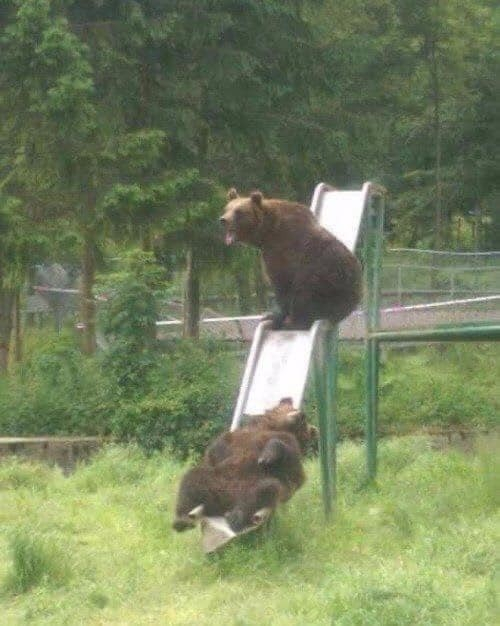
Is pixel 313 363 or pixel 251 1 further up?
pixel 251 1

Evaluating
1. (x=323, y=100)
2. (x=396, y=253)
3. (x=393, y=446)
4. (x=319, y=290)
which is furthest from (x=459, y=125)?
(x=319, y=290)

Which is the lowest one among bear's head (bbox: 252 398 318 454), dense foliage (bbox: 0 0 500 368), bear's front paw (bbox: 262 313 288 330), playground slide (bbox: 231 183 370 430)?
bear's head (bbox: 252 398 318 454)

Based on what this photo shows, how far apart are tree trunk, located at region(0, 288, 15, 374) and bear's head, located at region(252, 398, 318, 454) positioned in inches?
471

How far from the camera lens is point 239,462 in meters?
8.60

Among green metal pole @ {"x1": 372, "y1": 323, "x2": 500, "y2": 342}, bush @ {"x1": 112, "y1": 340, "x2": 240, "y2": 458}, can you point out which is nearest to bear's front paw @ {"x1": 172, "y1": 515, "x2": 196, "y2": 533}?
green metal pole @ {"x1": 372, "y1": 323, "x2": 500, "y2": 342}

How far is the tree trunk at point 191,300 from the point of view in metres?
20.8

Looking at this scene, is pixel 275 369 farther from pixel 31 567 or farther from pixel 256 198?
pixel 31 567

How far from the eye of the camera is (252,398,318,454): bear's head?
9.23 metres

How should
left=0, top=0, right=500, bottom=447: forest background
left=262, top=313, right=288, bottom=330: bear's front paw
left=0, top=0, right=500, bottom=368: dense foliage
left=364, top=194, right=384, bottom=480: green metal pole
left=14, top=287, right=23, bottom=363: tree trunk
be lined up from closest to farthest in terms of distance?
1. left=262, top=313, right=288, bottom=330: bear's front paw
2. left=364, top=194, right=384, bottom=480: green metal pole
3. left=0, top=0, right=500, bottom=368: dense foliage
4. left=0, top=0, right=500, bottom=447: forest background
5. left=14, top=287, right=23, bottom=363: tree trunk

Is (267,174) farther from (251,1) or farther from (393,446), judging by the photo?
(393,446)

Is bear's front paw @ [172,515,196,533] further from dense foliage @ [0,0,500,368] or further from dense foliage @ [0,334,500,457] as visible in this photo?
dense foliage @ [0,0,500,368]

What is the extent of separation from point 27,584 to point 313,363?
275cm

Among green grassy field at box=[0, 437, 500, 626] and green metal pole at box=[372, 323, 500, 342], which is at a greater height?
green metal pole at box=[372, 323, 500, 342]

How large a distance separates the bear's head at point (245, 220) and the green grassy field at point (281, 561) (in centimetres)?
192
